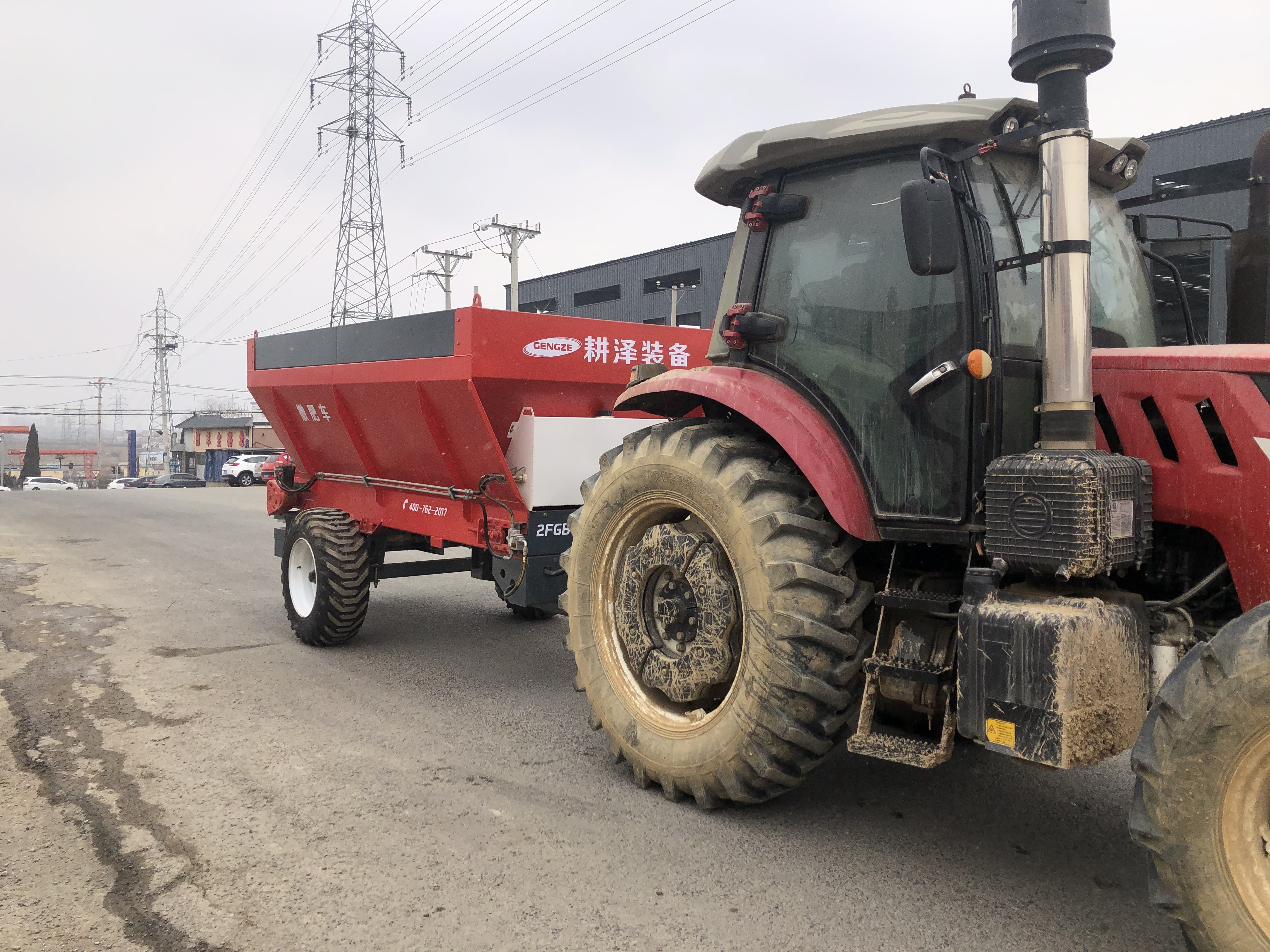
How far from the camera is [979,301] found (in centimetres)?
295

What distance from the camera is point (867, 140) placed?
10.7 ft

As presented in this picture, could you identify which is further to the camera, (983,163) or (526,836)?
(526,836)

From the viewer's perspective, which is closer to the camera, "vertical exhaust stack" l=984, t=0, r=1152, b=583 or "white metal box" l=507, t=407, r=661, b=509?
"vertical exhaust stack" l=984, t=0, r=1152, b=583

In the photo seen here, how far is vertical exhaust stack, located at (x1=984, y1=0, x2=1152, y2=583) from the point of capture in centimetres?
256

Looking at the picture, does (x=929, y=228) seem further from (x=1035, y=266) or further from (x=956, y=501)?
(x=956, y=501)

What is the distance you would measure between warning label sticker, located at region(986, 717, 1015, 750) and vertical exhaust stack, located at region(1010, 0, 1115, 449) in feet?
2.68

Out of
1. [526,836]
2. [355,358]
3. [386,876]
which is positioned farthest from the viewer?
[355,358]

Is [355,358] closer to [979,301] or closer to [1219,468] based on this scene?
[979,301]

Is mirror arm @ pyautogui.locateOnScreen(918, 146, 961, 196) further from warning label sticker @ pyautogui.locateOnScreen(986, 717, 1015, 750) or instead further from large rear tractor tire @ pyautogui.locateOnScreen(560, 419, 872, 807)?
warning label sticker @ pyautogui.locateOnScreen(986, 717, 1015, 750)

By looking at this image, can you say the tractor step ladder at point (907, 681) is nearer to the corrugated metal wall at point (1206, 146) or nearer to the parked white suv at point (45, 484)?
the corrugated metal wall at point (1206, 146)

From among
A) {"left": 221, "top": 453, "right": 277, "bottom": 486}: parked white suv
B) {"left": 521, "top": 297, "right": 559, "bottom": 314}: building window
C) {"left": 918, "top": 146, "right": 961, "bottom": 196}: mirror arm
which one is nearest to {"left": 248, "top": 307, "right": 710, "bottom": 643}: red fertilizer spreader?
{"left": 918, "top": 146, "right": 961, "bottom": 196}: mirror arm

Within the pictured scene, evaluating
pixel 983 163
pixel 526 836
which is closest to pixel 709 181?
pixel 983 163

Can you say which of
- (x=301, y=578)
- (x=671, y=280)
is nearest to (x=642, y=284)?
(x=671, y=280)

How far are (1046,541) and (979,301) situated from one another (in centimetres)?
83
